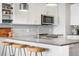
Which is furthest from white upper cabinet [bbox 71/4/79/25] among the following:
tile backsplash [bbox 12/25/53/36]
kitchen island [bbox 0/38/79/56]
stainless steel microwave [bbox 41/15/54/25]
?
kitchen island [bbox 0/38/79/56]

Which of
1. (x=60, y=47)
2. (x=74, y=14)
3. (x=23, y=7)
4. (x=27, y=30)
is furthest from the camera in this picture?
(x=74, y=14)

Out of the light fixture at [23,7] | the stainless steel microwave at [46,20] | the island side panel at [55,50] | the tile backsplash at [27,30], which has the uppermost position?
the light fixture at [23,7]

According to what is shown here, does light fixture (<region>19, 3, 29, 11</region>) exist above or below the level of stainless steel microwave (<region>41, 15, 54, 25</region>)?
above

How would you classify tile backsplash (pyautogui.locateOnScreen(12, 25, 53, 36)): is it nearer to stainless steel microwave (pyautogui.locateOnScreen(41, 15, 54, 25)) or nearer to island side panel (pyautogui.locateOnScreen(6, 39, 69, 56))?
stainless steel microwave (pyautogui.locateOnScreen(41, 15, 54, 25))

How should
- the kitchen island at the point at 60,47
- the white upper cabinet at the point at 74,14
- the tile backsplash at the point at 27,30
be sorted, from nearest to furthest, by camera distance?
1. the kitchen island at the point at 60,47
2. the tile backsplash at the point at 27,30
3. the white upper cabinet at the point at 74,14

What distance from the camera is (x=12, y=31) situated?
5051 millimetres

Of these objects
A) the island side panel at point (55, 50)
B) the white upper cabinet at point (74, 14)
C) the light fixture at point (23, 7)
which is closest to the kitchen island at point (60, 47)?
the island side panel at point (55, 50)

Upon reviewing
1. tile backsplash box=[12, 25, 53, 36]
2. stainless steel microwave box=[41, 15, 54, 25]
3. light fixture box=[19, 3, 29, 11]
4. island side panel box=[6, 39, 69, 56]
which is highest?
light fixture box=[19, 3, 29, 11]

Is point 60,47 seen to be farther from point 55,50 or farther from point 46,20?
point 46,20

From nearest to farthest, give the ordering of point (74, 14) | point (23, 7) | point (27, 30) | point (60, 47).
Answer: point (60, 47) → point (23, 7) → point (27, 30) → point (74, 14)

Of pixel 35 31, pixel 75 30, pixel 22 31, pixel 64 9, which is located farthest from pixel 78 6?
pixel 22 31

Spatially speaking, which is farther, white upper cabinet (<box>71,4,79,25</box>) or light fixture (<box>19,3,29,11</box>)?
white upper cabinet (<box>71,4,79,25</box>)

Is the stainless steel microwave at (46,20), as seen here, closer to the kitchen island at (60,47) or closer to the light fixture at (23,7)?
the light fixture at (23,7)

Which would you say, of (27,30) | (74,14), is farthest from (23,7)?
(74,14)
